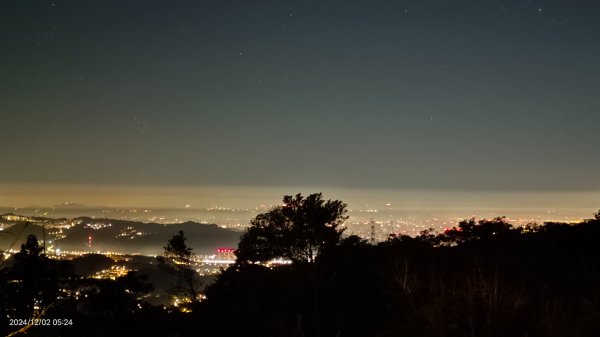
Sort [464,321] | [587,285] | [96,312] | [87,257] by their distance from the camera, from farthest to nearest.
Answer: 1. [87,257]
2. [96,312]
3. [587,285]
4. [464,321]

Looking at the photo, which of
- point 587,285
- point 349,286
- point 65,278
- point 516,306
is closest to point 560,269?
point 587,285

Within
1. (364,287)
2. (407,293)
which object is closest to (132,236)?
(364,287)

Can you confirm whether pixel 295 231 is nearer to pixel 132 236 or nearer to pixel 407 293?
pixel 407 293

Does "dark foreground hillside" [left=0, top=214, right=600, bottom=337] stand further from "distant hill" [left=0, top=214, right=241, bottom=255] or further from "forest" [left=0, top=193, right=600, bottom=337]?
"distant hill" [left=0, top=214, right=241, bottom=255]

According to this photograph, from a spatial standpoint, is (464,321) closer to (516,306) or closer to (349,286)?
(516,306)

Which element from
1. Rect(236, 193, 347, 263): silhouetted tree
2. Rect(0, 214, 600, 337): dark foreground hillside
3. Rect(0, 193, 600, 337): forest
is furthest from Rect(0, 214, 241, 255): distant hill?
Rect(236, 193, 347, 263): silhouetted tree

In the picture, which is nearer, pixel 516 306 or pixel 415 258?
pixel 516 306

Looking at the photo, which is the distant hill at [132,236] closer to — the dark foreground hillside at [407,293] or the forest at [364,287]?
the forest at [364,287]

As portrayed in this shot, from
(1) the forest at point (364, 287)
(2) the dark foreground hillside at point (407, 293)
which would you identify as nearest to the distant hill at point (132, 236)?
(1) the forest at point (364, 287)
